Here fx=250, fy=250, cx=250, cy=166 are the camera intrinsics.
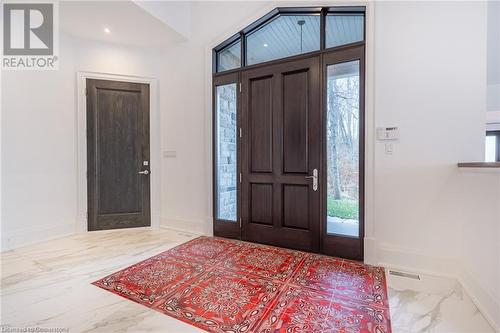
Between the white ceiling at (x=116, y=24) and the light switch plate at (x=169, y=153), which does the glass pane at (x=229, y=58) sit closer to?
the white ceiling at (x=116, y=24)

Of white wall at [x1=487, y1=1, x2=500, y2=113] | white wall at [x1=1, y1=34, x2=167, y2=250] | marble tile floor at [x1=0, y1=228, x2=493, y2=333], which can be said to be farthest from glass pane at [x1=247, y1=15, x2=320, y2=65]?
marble tile floor at [x1=0, y1=228, x2=493, y2=333]

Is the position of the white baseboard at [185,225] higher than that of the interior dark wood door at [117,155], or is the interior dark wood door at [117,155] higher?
the interior dark wood door at [117,155]

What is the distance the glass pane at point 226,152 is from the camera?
A: 370 centimetres

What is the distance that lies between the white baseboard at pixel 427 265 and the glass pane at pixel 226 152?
1.92 metres

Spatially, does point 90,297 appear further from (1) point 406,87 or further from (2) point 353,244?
(1) point 406,87

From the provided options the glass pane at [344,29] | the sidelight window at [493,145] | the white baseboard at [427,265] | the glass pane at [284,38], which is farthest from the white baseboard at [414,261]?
the sidelight window at [493,145]

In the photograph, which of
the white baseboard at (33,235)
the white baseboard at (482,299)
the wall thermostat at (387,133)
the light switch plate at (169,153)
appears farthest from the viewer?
the light switch plate at (169,153)

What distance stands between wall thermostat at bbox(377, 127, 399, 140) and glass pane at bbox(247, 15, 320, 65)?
4.09 feet

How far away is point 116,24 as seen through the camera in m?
3.48

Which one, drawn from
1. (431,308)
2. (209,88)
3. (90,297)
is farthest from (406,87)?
(90,297)

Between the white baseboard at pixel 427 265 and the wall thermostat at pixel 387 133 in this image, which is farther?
the wall thermostat at pixel 387 133

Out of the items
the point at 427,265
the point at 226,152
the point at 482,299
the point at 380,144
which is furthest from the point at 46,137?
the point at 482,299

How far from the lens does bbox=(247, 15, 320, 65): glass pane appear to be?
3.12 m

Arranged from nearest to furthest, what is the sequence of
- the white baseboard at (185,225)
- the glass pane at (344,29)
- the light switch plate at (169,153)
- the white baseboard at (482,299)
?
the white baseboard at (482,299) < the glass pane at (344,29) < the white baseboard at (185,225) < the light switch plate at (169,153)
